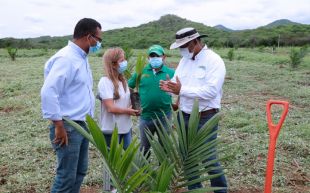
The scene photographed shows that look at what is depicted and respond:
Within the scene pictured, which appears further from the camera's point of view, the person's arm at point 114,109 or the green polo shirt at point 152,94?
the green polo shirt at point 152,94

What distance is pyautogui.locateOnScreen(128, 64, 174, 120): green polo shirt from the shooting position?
12.0 feet

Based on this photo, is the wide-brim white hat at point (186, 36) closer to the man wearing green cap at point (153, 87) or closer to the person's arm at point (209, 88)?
the person's arm at point (209, 88)

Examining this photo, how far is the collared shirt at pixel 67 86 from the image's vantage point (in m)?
2.54

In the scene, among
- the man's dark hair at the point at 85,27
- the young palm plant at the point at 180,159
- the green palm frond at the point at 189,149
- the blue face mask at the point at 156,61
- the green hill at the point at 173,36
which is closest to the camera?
the young palm plant at the point at 180,159

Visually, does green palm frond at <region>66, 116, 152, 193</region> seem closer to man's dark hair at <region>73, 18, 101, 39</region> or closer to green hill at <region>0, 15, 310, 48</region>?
man's dark hair at <region>73, 18, 101, 39</region>

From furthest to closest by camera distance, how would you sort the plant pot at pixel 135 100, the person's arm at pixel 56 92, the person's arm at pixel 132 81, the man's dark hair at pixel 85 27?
1. the person's arm at pixel 132 81
2. the plant pot at pixel 135 100
3. the man's dark hair at pixel 85 27
4. the person's arm at pixel 56 92

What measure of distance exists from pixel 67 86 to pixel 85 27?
1.47 ft

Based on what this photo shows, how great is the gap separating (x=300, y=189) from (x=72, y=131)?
105 inches

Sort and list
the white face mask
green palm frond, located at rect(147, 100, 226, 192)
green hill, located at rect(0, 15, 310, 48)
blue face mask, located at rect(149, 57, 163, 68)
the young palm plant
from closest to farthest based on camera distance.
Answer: the young palm plant → green palm frond, located at rect(147, 100, 226, 192) → the white face mask → blue face mask, located at rect(149, 57, 163, 68) → green hill, located at rect(0, 15, 310, 48)

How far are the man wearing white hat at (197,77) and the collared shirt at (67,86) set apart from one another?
2.13 ft

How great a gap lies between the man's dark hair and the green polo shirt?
3.39ft

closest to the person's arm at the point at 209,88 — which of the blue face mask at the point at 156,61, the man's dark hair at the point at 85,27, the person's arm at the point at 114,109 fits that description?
the person's arm at the point at 114,109

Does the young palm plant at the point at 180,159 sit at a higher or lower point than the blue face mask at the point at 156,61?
lower

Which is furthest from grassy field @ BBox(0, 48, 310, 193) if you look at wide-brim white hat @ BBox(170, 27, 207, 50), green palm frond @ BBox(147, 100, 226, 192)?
wide-brim white hat @ BBox(170, 27, 207, 50)
